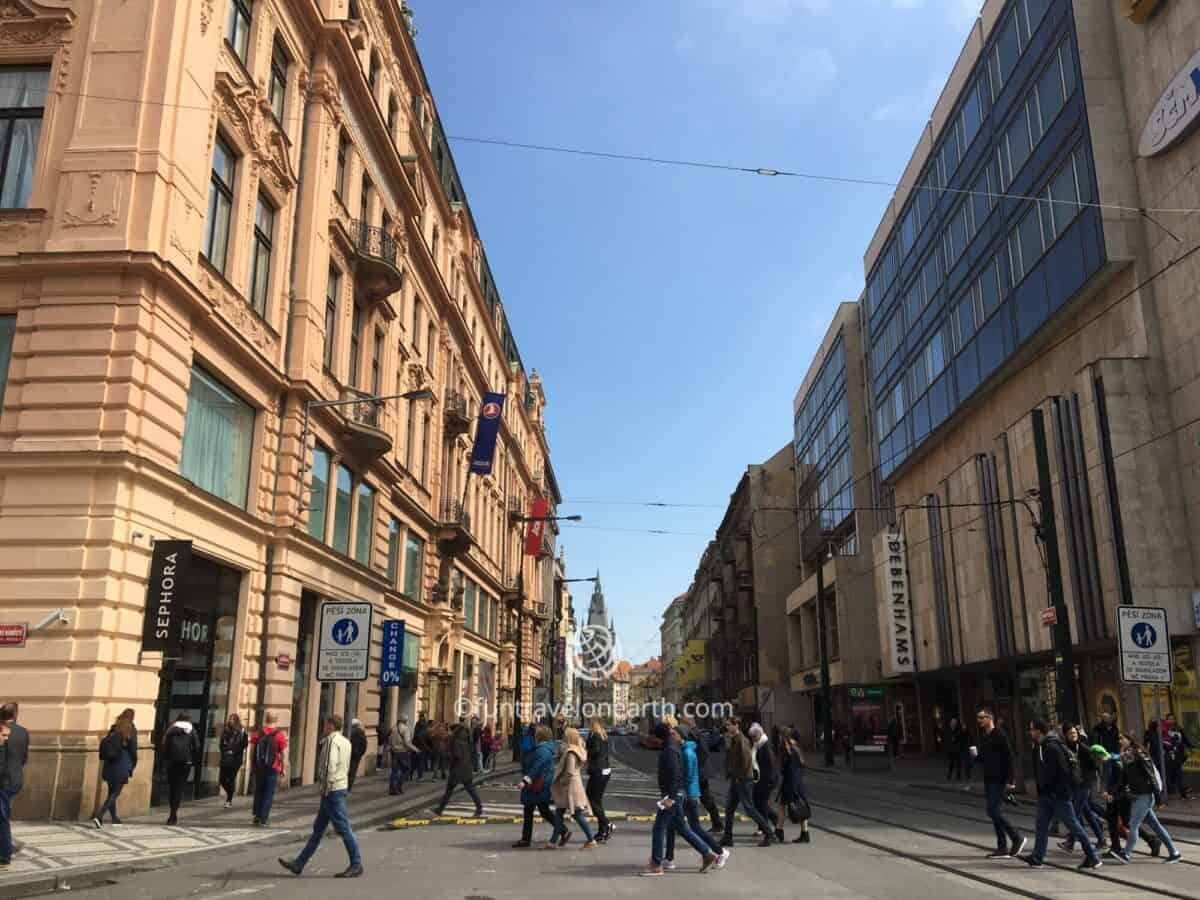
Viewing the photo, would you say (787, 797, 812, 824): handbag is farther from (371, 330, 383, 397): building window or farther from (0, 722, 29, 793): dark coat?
(371, 330, 383, 397): building window

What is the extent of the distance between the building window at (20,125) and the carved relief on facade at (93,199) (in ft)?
2.92

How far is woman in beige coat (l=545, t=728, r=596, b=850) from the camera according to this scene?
1305 centimetres

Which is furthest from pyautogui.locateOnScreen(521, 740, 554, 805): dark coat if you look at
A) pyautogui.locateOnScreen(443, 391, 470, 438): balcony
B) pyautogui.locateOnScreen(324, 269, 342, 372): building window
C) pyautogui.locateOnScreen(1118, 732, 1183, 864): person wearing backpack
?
pyautogui.locateOnScreen(443, 391, 470, 438): balcony

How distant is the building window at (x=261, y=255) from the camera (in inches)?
809

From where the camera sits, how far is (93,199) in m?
15.9

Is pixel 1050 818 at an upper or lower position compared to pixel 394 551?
lower

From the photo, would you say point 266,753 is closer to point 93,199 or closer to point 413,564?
point 93,199

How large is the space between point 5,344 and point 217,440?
156 inches

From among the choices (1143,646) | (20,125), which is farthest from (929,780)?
(20,125)

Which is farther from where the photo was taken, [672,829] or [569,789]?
[569,789]

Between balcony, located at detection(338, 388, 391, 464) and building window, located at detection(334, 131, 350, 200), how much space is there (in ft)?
17.0

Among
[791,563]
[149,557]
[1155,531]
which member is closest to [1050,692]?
[1155,531]

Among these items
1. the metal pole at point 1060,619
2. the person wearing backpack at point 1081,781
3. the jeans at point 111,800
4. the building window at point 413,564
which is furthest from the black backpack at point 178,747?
the building window at point 413,564

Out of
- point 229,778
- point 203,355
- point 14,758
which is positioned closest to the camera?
point 14,758
